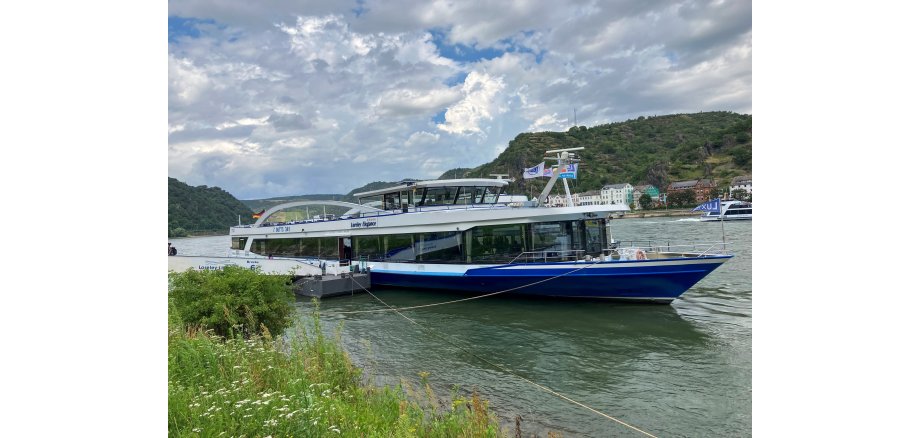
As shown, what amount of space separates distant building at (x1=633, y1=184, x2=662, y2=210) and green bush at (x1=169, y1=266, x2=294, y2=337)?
70.2 m

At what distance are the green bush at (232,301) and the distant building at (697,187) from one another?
60848 millimetres

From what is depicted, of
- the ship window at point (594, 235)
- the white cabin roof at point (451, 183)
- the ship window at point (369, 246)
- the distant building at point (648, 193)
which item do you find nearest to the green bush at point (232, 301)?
the white cabin roof at point (451, 183)

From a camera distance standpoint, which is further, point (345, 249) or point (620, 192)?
point (620, 192)

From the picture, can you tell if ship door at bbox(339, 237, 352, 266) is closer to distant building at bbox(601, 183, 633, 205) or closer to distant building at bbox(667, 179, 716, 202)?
distant building at bbox(601, 183, 633, 205)

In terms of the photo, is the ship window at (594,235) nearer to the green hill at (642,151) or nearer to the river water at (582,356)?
the river water at (582,356)

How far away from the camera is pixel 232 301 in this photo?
281 inches

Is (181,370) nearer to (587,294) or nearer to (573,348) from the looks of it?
(573,348)

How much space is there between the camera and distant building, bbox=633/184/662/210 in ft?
237

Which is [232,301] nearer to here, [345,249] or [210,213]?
[345,249]

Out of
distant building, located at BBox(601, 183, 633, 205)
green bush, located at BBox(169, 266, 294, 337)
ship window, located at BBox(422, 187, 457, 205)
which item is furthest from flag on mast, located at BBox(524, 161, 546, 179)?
distant building, located at BBox(601, 183, 633, 205)

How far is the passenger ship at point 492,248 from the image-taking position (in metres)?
12.2

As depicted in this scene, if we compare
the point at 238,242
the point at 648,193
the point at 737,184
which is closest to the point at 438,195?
the point at 238,242

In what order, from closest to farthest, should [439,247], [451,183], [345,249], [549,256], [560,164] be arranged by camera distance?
[560,164]
[549,256]
[439,247]
[451,183]
[345,249]

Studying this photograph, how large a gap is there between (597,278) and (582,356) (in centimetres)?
395
